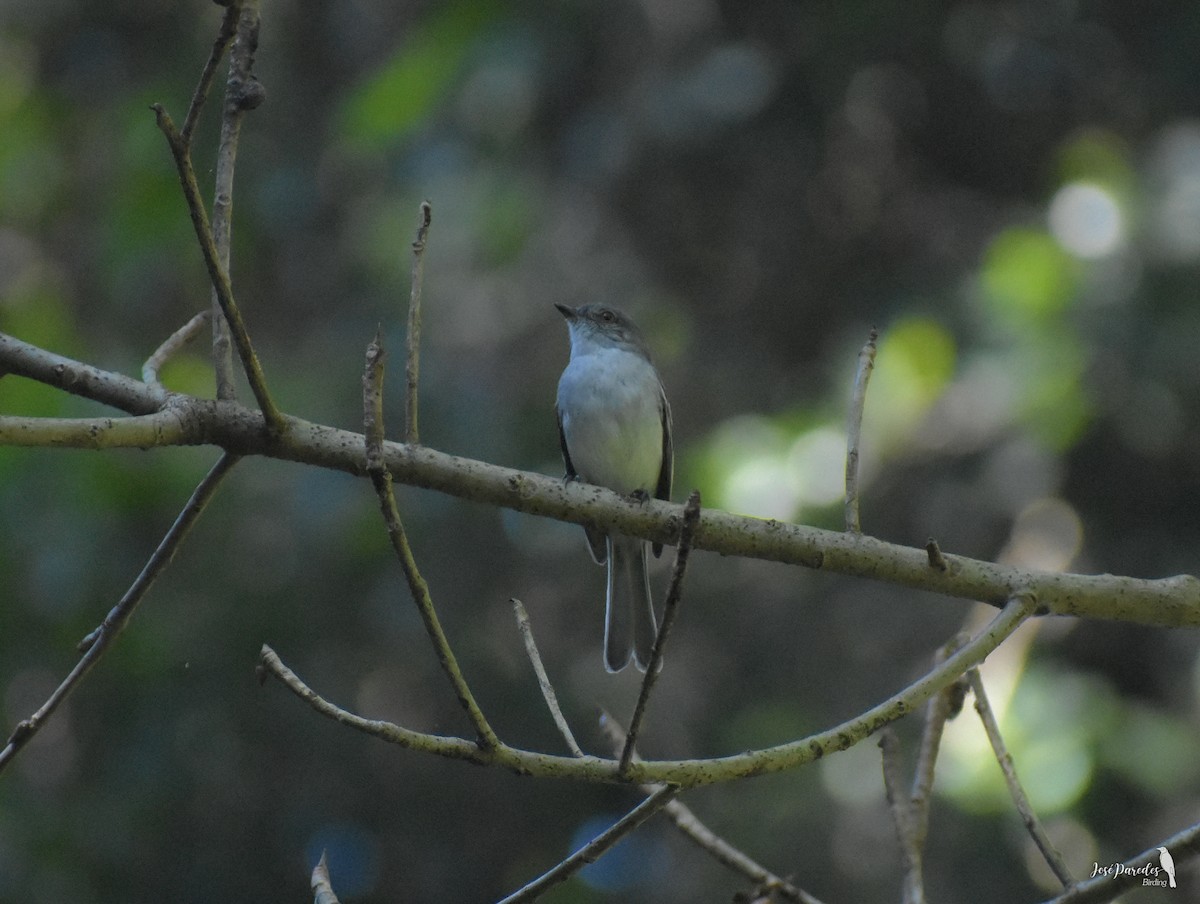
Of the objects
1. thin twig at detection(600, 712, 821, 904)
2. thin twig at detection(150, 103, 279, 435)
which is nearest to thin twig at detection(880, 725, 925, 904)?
thin twig at detection(600, 712, 821, 904)

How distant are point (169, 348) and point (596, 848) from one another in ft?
4.02

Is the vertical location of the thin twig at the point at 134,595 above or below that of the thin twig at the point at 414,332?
below

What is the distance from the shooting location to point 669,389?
326 inches

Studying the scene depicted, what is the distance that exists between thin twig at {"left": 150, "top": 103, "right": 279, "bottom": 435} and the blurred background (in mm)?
3354

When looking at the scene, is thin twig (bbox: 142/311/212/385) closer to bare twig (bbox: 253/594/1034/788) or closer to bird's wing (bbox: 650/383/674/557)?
bare twig (bbox: 253/594/1034/788)

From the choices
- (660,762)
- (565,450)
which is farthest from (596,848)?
(565,450)

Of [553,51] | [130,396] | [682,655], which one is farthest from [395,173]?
[130,396]

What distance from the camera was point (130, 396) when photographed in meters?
2.22

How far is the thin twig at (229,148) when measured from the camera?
2201 mm

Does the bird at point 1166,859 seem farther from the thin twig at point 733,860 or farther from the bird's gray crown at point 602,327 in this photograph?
the bird's gray crown at point 602,327

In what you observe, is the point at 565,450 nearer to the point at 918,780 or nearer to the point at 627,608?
the point at 627,608

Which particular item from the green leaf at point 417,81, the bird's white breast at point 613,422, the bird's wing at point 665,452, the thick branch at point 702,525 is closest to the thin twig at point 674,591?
the thick branch at point 702,525

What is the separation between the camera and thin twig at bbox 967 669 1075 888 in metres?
2.04

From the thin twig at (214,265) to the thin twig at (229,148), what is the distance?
0.40 feet
